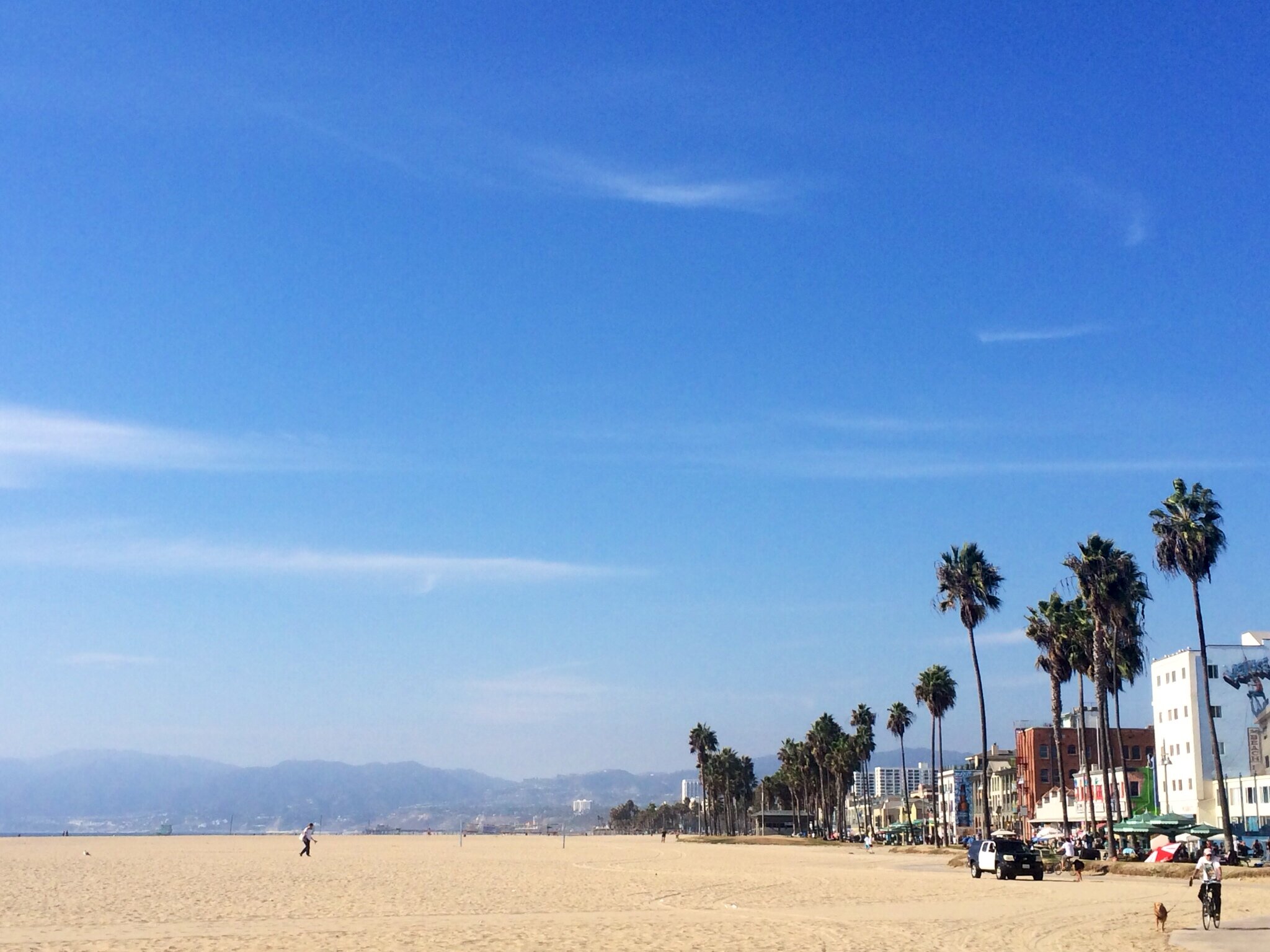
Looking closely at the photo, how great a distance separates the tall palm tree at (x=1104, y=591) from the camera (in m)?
62.1

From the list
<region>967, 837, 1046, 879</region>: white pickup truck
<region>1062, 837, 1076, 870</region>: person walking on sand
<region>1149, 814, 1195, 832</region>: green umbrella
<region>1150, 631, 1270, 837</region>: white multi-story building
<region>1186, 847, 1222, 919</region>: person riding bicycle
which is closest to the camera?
<region>1186, 847, 1222, 919</region>: person riding bicycle

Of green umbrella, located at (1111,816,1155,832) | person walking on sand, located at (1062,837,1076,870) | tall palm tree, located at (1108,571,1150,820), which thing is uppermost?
tall palm tree, located at (1108,571,1150,820)

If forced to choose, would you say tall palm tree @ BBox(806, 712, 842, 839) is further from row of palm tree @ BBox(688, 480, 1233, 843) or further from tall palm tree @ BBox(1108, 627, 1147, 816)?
tall palm tree @ BBox(1108, 627, 1147, 816)

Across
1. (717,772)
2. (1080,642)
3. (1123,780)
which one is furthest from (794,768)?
(1080,642)

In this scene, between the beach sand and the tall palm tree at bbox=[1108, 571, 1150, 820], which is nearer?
the beach sand

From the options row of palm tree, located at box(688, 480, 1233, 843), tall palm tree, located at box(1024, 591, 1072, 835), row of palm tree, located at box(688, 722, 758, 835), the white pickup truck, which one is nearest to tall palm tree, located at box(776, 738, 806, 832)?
row of palm tree, located at box(688, 722, 758, 835)

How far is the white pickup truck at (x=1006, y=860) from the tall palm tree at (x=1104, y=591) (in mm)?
13221

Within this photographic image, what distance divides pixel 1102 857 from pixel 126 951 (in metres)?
54.8

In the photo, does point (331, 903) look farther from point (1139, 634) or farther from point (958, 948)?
point (1139, 634)

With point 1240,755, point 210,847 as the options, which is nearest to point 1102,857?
point 1240,755

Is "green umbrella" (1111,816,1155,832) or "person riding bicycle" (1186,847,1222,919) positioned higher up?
"person riding bicycle" (1186,847,1222,919)

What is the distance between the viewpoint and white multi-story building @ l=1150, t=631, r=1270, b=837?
9444 cm

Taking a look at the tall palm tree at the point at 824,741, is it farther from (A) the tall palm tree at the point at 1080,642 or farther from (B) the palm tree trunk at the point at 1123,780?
(A) the tall palm tree at the point at 1080,642

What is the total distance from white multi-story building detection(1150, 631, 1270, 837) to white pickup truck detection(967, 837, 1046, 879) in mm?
51049
